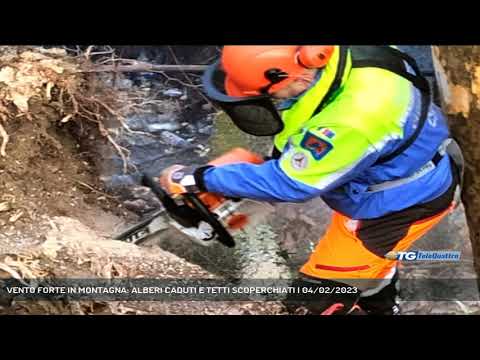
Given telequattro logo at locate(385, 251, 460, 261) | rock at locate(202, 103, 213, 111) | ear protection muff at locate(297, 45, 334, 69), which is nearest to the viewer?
ear protection muff at locate(297, 45, 334, 69)

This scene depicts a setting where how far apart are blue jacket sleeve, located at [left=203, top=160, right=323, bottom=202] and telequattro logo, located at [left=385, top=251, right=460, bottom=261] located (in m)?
0.46

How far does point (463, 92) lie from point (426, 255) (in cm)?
67

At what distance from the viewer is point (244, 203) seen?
3.36 meters

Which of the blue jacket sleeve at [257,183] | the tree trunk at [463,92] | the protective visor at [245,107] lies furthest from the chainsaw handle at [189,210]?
the tree trunk at [463,92]

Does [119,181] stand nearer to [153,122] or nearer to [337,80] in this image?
[153,122]

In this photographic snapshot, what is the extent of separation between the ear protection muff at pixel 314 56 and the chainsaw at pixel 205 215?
45 centimetres

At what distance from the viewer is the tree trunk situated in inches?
130

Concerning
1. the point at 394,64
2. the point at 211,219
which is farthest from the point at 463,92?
the point at 211,219

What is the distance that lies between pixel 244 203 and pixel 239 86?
0.49 metres

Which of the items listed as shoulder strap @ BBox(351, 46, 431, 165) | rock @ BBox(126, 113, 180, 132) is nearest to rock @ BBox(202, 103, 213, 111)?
rock @ BBox(126, 113, 180, 132)

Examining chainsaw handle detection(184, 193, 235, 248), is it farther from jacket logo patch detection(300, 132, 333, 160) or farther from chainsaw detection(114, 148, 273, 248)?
jacket logo patch detection(300, 132, 333, 160)

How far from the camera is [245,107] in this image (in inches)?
127

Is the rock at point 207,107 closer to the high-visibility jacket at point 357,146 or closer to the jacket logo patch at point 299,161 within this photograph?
the high-visibility jacket at point 357,146

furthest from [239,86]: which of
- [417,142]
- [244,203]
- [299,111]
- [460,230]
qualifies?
[460,230]
